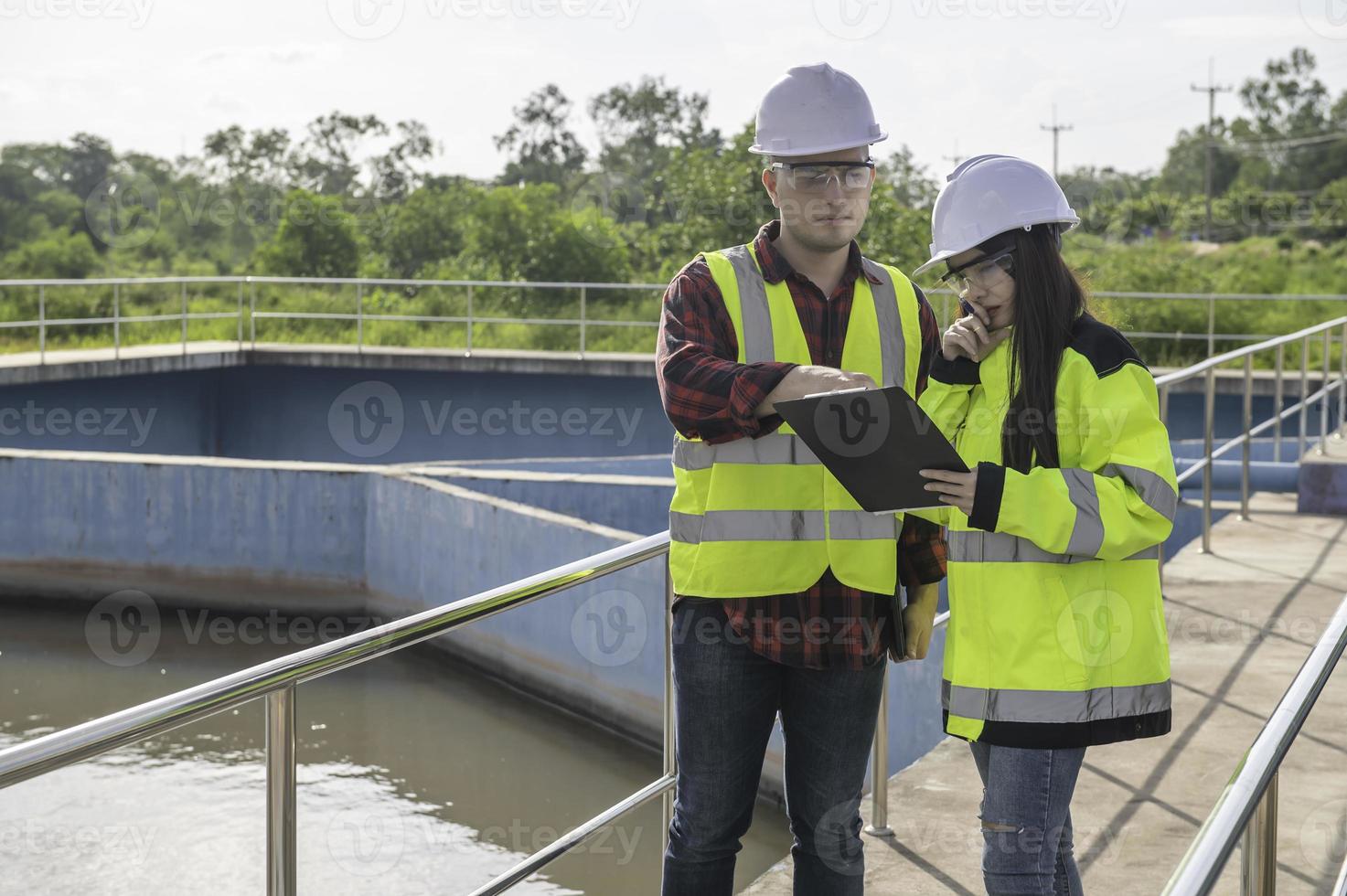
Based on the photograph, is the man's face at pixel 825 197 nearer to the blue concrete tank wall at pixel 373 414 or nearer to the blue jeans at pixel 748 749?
the blue jeans at pixel 748 749

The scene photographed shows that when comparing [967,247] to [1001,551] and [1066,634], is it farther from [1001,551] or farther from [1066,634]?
[1066,634]

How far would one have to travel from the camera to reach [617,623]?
7.28 m

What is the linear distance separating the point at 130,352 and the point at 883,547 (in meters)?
15.2

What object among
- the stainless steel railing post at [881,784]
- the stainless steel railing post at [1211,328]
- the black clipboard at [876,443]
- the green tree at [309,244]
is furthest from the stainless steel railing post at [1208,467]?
the green tree at [309,244]

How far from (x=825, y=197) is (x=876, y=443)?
0.46 meters

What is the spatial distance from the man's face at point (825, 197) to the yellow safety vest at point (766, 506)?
0.11 metres

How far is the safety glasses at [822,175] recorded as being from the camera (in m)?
2.21

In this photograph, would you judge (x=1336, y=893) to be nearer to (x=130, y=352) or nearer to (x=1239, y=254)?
(x=130, y=352)

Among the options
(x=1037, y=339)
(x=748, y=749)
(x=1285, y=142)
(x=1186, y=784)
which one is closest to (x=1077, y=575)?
(x=1037, y=339)

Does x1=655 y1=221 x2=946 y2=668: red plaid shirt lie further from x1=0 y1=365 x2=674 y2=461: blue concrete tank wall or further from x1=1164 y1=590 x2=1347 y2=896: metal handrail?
x1=0 y1=365 x2=674 y2=461: blue concrete tank wall

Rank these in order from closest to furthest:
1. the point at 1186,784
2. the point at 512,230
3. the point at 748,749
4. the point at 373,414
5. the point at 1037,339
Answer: the point at 1037,339 < the point at 748,749 < the point at 1186,784 < the point at 373,414 < the point at 512,230

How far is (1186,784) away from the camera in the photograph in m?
3.92

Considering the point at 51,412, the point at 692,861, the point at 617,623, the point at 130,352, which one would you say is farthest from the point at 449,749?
the point at 130,352

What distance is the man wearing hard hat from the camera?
2.21m
